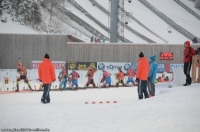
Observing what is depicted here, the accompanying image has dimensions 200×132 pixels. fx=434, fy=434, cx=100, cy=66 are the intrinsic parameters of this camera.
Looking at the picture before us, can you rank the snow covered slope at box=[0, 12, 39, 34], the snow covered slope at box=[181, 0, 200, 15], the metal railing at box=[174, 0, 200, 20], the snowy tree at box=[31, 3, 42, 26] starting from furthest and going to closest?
1. the snow covered slope at box=[181, 0, 200, 15]
2. the metal railing at box=[174, 0, 200, 20]
3. the snowy tree at box=[31, 3, 42, 26]
4. the snow covered slope at box=[0, 12, 39, 34]

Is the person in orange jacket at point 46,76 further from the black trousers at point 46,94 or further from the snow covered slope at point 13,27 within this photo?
the snow covered slope at point 13,27

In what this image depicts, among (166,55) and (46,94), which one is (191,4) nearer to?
(166,55)

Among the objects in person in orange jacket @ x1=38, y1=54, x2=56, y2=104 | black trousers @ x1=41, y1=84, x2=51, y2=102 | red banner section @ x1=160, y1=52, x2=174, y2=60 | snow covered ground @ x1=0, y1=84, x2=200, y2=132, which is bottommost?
snow covered ground @ x1=0, y1=84, x2=200, y2=132

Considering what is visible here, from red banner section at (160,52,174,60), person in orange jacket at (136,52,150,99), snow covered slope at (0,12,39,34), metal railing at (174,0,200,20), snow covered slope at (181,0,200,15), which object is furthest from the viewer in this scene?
snow covered slope at (181,0,200,15)

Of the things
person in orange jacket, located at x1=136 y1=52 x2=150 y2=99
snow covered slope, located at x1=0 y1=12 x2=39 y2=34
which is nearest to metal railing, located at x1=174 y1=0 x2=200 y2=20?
snow covered slope, located at x1=0 y1=12 x2=39 y2=34

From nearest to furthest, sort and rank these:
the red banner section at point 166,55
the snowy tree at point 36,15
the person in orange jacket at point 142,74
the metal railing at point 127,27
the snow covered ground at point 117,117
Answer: the snow covered ground at point 117,117, the person in orange jacket at point 142,74, the red banner section at point 166,55, the snowy tree at point 36,15, the metal railing at point 127,27

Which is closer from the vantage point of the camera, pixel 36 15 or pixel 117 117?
pixel 117 117

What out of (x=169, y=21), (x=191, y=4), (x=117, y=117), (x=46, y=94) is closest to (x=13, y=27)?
(x=46, y=94)

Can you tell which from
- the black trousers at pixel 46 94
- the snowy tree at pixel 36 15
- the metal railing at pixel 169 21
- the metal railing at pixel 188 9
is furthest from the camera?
the metal railing at pixel 188 9

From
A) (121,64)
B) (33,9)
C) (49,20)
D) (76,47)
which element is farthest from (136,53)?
(49,20)

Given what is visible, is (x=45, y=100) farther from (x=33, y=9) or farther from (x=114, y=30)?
(x=33, y=9)

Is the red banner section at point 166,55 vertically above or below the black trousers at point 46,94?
above

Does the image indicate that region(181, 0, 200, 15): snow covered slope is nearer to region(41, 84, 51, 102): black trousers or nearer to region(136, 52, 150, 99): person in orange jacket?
region(136, 52, 150, 99): person in orange jacket

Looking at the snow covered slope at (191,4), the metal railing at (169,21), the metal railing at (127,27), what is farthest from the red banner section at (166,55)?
the snow covered slope at (191,4)
